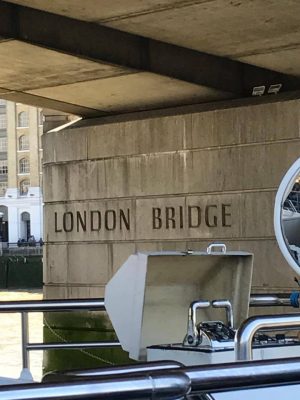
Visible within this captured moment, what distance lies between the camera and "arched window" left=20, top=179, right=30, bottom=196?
294ft

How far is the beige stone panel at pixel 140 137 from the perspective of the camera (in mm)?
12453

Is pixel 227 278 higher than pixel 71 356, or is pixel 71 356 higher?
pixel 227 278

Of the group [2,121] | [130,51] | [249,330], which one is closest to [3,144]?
[2,121]

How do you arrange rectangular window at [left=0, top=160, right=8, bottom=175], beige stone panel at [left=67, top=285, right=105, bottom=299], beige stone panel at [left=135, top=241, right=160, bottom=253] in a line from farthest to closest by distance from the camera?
rectangular window at [left=0, top=160, right=8, bottom=175], beige stone panel at [left=67, top=285, right=105, bottom=299], beige stone panel at [left=135, top=241, right=160, bottom=253]

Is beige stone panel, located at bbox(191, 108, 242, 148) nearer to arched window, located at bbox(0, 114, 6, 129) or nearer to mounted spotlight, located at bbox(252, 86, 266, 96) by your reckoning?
mounted spotlight, located at bbox(252, 86, 266, 96)

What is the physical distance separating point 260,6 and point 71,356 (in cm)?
714

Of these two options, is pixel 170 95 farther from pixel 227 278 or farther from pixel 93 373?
pixel 93 373

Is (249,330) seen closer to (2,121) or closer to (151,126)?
(151,126)

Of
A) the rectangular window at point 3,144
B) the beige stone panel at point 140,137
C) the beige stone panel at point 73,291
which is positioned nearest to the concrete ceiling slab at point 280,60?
the beige stone panel at point 140,137

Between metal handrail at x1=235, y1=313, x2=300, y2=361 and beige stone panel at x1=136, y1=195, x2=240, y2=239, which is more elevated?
beige stone panel at x1=136, y1=195, x2=240, y2=239

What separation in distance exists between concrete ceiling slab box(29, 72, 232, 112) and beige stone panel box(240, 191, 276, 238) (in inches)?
71.1

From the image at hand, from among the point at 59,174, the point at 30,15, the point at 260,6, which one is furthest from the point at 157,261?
the point at 59,174

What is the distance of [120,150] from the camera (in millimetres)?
13164

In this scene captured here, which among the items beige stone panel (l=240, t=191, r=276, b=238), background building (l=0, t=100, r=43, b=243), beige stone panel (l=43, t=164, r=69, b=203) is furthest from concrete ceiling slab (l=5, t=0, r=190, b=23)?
background building (l=0, t=100, r=43, b=243)
